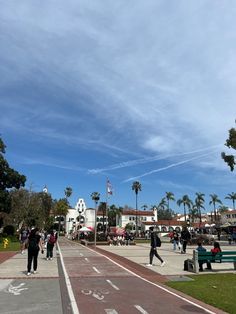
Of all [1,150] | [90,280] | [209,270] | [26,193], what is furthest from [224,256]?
[26,193]

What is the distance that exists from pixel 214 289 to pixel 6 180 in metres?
51.8


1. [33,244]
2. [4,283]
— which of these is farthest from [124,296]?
[33,244]

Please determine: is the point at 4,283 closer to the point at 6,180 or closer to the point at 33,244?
the point at 33,244

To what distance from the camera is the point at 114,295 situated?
1106cm

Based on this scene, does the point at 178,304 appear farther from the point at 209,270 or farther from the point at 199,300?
the point at 209,270

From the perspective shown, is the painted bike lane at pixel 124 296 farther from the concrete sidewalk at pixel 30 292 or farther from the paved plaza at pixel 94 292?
the concrete sidewalk at pixel 30 292

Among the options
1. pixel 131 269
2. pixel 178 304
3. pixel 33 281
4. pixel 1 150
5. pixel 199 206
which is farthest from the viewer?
pixel 199 206

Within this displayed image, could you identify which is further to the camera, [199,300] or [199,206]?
[199,206]

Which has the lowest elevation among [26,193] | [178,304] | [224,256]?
[178,304]

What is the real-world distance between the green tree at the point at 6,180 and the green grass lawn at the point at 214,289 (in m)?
46.0

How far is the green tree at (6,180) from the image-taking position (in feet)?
188

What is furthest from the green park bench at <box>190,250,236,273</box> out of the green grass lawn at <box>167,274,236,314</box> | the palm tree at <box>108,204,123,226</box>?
the palm tree at <box>108,204,123,226</box>

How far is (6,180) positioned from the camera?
6025 centimetres

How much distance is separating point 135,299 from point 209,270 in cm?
739
